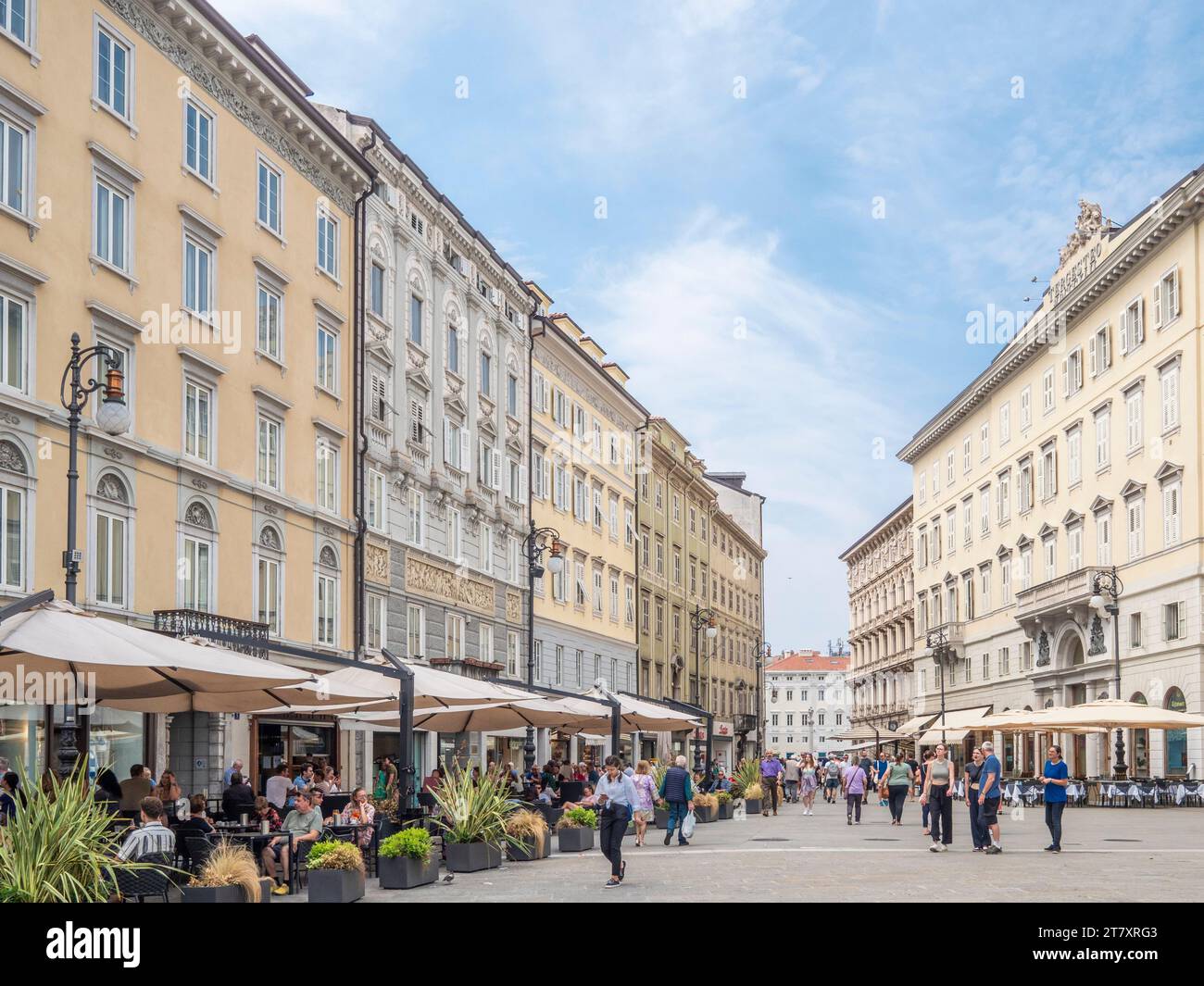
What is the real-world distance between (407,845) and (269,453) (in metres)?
16.3

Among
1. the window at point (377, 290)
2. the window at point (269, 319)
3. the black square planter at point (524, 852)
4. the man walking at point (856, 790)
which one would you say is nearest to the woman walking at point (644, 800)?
the black square planter at point (524, 852)

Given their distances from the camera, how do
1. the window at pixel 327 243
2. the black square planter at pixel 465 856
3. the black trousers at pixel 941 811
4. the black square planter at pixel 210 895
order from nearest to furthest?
the black square planter at pixel 210 895 < the black square planter at pixel 465 856 < the black trousers at pixel 941 811 < the window at pixel 327 243

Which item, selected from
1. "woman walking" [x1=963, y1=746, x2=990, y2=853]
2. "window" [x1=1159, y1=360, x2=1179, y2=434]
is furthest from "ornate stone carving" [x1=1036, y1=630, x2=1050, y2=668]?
"woman walking" [x1=963, y1=746, x2=990, y2=853]

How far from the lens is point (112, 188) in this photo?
26859mm

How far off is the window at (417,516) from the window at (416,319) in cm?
417

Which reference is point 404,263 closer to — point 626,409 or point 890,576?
point 626,409

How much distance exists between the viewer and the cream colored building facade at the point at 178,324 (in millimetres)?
24250

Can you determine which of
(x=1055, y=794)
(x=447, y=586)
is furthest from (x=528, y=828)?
(x=447, y=586)

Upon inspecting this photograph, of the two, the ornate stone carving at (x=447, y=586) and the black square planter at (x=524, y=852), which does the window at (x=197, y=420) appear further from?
the black square planter at (x=524, y=852)

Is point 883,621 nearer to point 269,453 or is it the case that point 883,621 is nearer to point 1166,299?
point 1166,299

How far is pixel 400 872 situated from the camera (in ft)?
59.5

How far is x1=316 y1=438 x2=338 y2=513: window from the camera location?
116 feet

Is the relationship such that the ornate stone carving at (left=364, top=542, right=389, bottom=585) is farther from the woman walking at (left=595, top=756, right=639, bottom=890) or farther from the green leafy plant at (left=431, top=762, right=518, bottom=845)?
the woman walking at (left=595, top=756, right=639, bottom=890)
